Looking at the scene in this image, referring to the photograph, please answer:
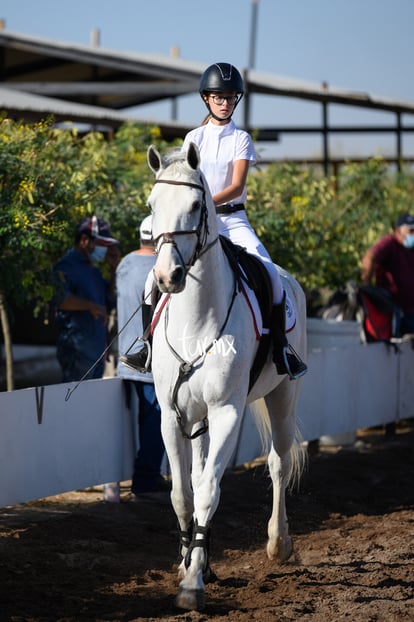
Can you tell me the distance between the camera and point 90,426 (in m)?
7.74

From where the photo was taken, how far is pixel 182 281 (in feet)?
16.6

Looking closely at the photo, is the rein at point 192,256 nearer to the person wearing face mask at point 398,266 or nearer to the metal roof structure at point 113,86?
the person wearing face mask at point 398,266

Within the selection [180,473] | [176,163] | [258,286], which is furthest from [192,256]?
[180,473]

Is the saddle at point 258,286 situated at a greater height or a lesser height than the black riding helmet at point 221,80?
lesser

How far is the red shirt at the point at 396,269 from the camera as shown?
12234 millimetres

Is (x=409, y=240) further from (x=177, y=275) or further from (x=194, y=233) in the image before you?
Result: (x=177, y=275)

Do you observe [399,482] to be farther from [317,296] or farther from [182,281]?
[182,281]

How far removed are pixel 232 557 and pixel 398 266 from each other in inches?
242

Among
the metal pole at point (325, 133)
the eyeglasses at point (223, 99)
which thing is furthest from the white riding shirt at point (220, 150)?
the metal pole at point (325, 133)

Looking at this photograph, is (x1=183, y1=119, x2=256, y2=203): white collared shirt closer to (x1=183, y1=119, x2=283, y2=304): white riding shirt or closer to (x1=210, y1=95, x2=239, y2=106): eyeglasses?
(x1=183, y1=119, x2=283, y2=304): white riding shirt

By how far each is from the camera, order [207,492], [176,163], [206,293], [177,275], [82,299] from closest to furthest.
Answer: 1. [177,275]
2. [176,163]
3. [207,492]
4. [206,293]
5. [82,299]

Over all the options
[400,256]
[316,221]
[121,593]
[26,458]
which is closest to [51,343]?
[316,221]

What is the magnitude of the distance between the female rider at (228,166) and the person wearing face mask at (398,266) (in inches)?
229

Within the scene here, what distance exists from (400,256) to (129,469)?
17.3ft
